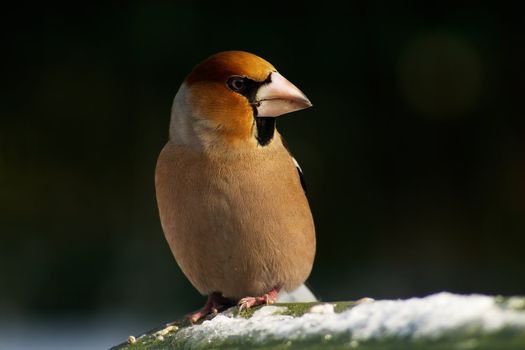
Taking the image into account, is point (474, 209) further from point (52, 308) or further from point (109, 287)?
point (52, 308)

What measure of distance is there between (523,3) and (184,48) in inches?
47.9

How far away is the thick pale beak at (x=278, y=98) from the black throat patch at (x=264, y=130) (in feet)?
0.08

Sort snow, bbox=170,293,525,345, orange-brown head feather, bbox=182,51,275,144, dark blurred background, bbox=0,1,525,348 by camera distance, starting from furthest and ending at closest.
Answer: dark blurred background, bbox=0,1,525,348
orange-brown head feather, bbox=182,51,275,144
snow, bbox=170,293,525,345

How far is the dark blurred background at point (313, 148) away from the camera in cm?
316

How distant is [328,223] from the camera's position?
3.17m

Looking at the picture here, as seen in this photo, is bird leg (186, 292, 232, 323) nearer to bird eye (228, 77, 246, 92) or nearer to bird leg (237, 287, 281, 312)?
bird leg (237, 287, 281, 312)

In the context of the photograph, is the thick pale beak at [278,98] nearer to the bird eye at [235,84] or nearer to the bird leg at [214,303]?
the bird eye at [235,84]

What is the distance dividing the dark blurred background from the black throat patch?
1.60 m

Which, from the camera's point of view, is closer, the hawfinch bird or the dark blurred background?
the hawfinch bird

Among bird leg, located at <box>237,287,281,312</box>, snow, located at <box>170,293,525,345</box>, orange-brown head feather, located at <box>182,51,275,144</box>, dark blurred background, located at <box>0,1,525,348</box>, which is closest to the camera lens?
snow, located at <box>170,293,525,345</box>

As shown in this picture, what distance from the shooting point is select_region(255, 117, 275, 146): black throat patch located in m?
1.51

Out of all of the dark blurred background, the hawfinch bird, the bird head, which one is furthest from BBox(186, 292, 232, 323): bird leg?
the dark blurred background

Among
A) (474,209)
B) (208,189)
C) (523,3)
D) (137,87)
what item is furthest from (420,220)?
(208,189)

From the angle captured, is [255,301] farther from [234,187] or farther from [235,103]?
[235,103]
